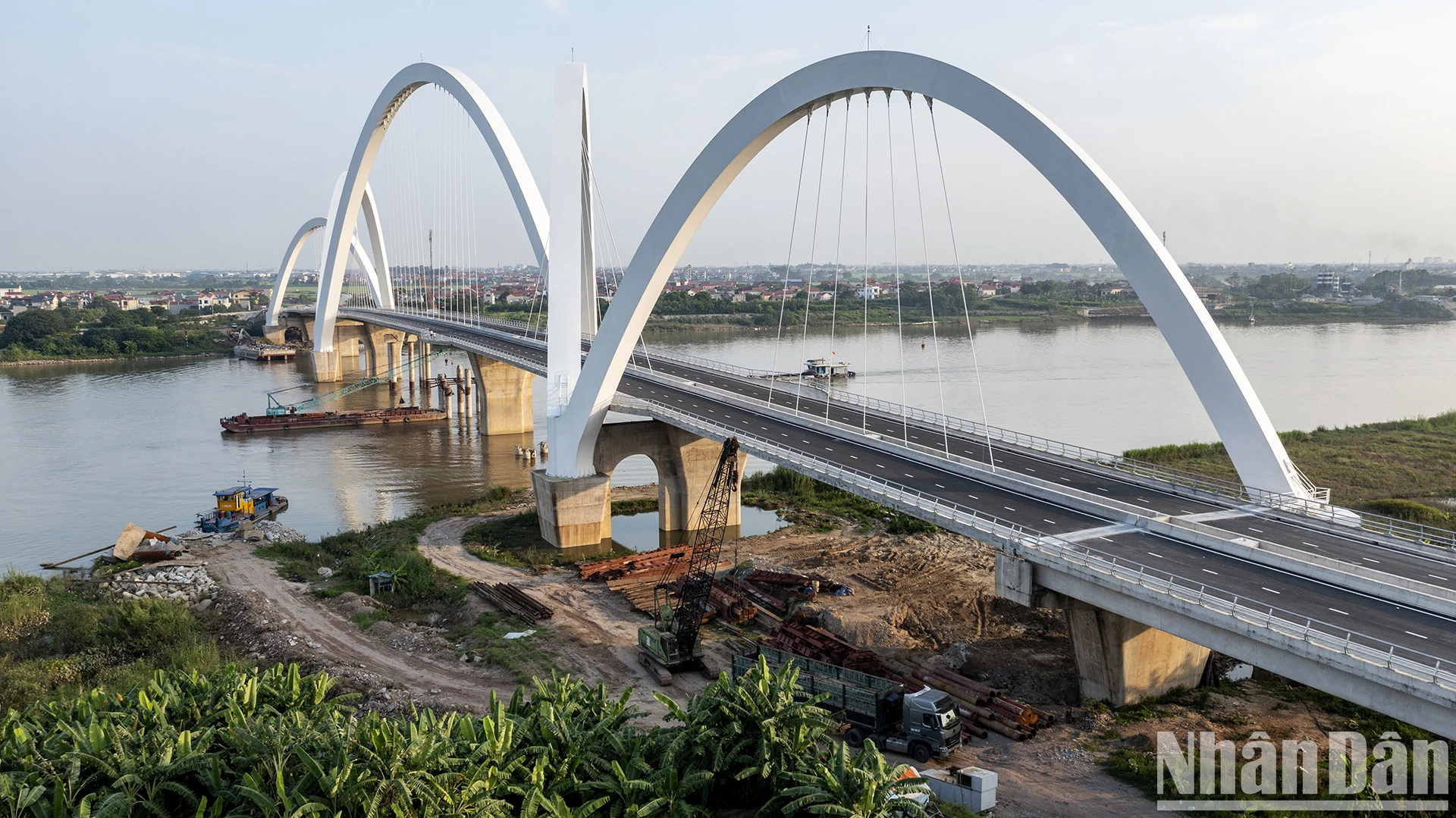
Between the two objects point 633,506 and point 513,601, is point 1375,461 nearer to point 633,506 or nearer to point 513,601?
point 633,506

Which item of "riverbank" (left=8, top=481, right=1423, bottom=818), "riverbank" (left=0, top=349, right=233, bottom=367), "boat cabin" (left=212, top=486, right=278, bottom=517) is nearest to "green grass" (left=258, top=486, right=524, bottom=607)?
"riverbank" (left=8, top=481, right=1423, bottom=818)

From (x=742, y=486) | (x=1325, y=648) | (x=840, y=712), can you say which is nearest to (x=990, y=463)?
(x=840, y=712)

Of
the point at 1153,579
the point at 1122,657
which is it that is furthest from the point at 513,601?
the point at 1153,579

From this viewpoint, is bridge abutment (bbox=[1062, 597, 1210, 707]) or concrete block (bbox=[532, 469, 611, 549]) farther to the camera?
concrete block (bbox=[532, 469, 611, 549])

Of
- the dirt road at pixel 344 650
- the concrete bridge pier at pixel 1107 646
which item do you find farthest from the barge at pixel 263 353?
the concrete bridge pier at pixel 1107 646

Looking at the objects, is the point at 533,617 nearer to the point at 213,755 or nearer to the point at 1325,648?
the point at 213,755

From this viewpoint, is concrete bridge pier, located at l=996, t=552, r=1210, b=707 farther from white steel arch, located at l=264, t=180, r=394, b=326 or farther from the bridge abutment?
white steel arch, located at l=264, t=180, r=394, b=326
